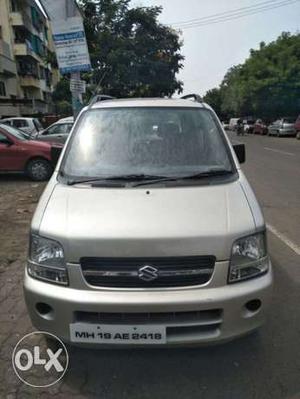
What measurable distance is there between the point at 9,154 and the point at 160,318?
34.0 ft

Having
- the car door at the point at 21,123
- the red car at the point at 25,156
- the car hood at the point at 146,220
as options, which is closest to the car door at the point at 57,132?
the red car at the point at 25,156

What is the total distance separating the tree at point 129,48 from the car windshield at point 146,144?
25.4 metres

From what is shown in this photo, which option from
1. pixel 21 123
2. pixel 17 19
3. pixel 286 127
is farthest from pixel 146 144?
pixel 17 19

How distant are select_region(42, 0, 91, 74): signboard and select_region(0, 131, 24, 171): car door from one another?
3580mm

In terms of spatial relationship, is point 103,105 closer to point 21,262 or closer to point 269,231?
point 21,262

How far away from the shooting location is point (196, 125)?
173 inches

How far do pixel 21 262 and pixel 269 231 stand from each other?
359 cm

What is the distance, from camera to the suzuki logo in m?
2.94

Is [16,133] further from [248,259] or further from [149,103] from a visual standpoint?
[248,259]

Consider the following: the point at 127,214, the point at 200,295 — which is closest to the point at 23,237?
the point at 127,214

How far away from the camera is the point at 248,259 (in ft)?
10.2

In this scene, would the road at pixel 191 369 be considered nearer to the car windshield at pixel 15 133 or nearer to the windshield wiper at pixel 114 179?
the windshield wiper at pixel 114 179

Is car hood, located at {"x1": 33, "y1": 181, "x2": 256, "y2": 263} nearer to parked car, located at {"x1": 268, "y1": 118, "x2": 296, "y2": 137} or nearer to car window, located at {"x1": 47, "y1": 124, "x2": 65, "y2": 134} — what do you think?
car window, located at {"x1": 47, "y1": 124, "x2": 65, "y2": 134}

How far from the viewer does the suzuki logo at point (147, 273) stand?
2.94m
